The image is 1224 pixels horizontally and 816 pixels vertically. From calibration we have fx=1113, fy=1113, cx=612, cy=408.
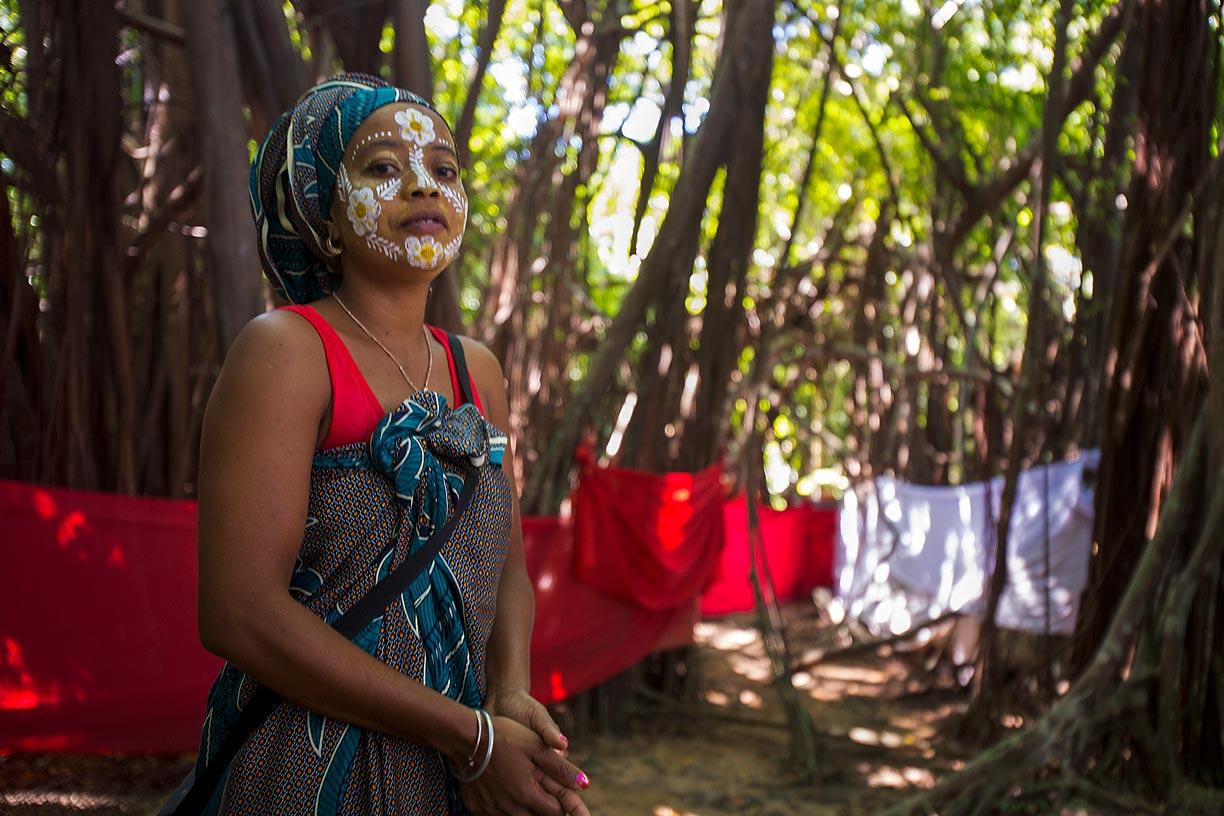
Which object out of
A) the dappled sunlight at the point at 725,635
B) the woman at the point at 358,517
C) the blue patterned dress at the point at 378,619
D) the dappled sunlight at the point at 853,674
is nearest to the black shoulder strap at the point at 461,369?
the woman at the point at 358,517

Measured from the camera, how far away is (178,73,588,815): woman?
106 centimetres

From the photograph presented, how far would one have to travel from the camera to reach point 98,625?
2.75 metres

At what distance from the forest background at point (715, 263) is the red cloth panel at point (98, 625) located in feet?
1.62

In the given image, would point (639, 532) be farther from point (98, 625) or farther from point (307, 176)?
point (307, 176)

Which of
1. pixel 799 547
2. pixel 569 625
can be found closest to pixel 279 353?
pixel 569 625

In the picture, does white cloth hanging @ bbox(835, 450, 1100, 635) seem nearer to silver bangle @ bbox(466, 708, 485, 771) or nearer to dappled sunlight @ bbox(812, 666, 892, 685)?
dappled sunlight @ bbox(812, 666, 892, 685)

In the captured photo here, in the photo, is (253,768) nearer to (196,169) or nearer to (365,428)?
(365,428)

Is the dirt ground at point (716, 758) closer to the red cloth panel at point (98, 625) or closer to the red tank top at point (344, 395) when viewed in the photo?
the red cloth panel at point (98, 625)

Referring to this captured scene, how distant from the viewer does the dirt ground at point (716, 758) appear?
3102 mm

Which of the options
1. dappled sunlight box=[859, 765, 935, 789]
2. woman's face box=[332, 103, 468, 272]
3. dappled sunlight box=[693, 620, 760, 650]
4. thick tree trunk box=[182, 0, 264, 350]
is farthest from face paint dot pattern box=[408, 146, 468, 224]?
dappled sunlight box=[693, 620, 760, 650]

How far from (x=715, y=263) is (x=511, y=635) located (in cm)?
388

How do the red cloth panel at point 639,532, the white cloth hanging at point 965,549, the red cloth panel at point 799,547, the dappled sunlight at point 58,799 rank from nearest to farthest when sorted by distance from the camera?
the dappled sunlight at point 58,799, the red cloth panel at point 639,532, the white cloth hanging at point 965,549, the red cloth panel at point 799,547

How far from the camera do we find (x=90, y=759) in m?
3.25

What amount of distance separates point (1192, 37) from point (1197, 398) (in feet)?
3.84
